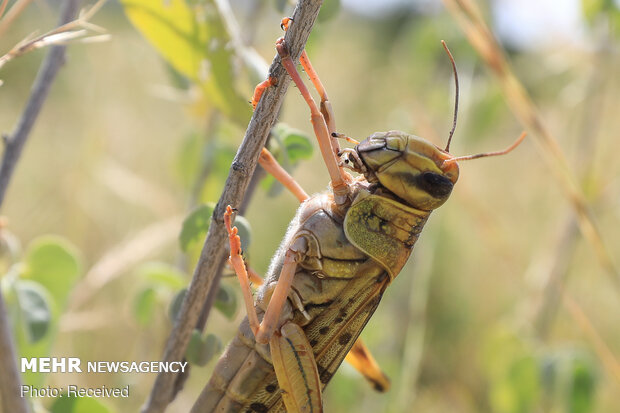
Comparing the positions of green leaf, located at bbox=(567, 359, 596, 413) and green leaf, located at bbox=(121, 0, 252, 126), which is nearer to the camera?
green leaf, located at bbox=(121, 0, 252, 126)

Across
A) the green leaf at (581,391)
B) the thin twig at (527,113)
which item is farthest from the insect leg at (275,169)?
the green leaf at (581,391)

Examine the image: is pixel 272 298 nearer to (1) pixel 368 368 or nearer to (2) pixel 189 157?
(1) pixel 368 368

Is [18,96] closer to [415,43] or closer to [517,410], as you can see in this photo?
[415,43]

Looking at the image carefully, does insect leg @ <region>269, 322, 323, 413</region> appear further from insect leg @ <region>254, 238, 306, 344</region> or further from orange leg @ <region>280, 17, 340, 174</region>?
orange leg @ <region>280, 17, 340, 174</region>

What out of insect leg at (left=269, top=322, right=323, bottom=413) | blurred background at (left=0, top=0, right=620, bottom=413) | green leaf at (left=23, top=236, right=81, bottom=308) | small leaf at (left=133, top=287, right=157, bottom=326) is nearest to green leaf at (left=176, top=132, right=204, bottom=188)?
blurred background at (left=0, top=0, right=620, bottom=413)

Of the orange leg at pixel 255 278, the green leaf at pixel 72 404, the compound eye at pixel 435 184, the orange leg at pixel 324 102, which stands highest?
the orange leg at pixel 324 102

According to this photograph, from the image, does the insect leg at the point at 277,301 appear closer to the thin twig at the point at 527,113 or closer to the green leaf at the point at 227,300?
the green leaf at the point at 227,300
